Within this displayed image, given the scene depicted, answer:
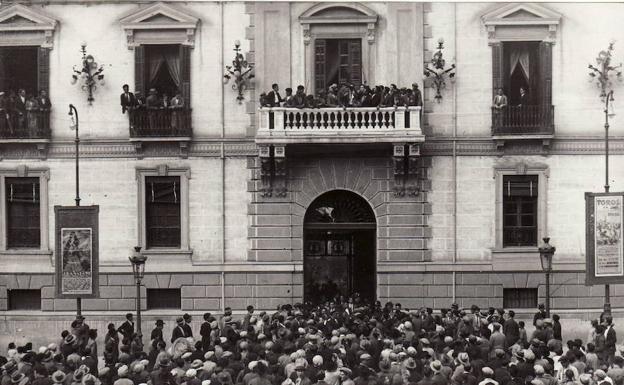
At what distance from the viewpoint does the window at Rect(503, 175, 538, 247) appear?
30859 mm

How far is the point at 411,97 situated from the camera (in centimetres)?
2995

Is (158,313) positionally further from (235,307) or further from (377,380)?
(377,380)

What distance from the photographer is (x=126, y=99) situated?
100 feet

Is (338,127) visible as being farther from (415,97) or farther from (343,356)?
(343,356)

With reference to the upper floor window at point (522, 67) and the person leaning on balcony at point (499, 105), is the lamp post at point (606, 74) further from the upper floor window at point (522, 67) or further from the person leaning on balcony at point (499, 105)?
the person leaning on balcony at point (499, 105)

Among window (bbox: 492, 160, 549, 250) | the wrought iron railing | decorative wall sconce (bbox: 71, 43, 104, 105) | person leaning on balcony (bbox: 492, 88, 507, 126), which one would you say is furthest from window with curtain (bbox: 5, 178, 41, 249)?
person leaning on balcony (bbox: 492, 88, 507, 126)

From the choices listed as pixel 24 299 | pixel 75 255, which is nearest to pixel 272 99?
pixel 75 255

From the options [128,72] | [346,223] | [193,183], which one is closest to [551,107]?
[346,223]

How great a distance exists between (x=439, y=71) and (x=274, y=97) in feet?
18.0

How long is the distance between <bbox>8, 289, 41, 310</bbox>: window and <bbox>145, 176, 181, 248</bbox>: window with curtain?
4.07 metres

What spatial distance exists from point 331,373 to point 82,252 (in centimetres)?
1270

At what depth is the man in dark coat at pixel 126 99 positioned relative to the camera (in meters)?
30.5

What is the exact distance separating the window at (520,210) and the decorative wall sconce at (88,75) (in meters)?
13.8

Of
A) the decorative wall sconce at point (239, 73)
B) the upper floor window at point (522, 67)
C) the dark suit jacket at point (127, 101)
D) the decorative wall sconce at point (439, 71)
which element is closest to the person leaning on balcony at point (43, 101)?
the dark suit jacket at point (127, 101)
